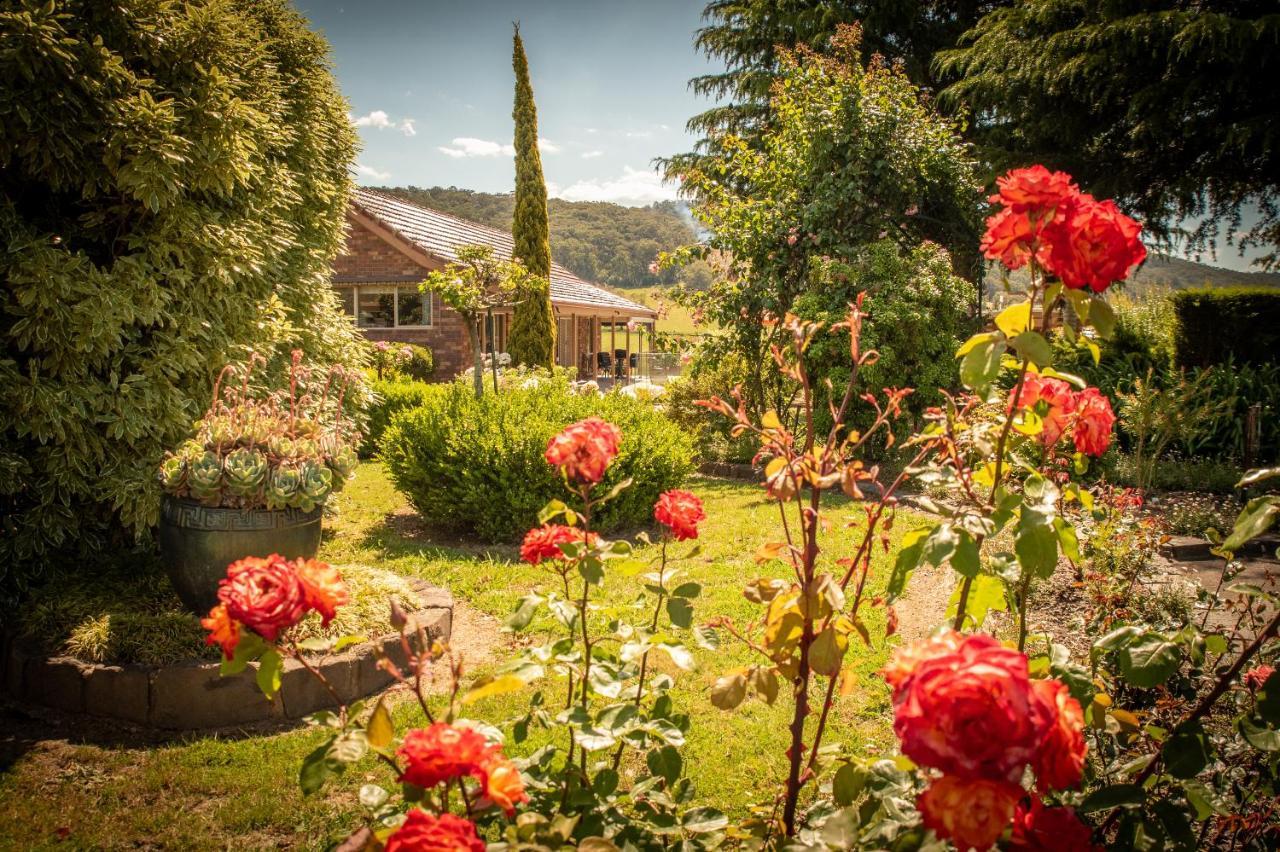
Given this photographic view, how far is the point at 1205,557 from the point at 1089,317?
227 inches

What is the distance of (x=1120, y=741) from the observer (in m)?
1.69

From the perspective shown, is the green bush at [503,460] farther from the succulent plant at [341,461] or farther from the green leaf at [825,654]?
the green leaf at [825,654]

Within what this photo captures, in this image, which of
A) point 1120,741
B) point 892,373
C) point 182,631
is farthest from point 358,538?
point 892,373

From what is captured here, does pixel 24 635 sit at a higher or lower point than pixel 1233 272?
lower

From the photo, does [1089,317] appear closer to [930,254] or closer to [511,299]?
[930,254]

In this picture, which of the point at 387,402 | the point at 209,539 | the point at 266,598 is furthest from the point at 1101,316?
the point at 387,402

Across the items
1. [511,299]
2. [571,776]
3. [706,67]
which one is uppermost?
[706,67]

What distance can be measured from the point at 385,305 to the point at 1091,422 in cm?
1859

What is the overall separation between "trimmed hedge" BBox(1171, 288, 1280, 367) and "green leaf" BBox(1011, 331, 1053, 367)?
452 inches

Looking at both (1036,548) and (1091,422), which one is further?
(1091,422)

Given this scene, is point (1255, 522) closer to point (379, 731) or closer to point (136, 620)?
point (379, 731)

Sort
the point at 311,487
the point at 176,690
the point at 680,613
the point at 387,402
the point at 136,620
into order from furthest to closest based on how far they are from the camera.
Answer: the point at 387,402 → the point at 311,487 → the point at 136,620 → the point at 176,690 → the point at 680,613

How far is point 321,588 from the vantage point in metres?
1.37

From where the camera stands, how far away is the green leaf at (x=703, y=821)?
146 centimetres
